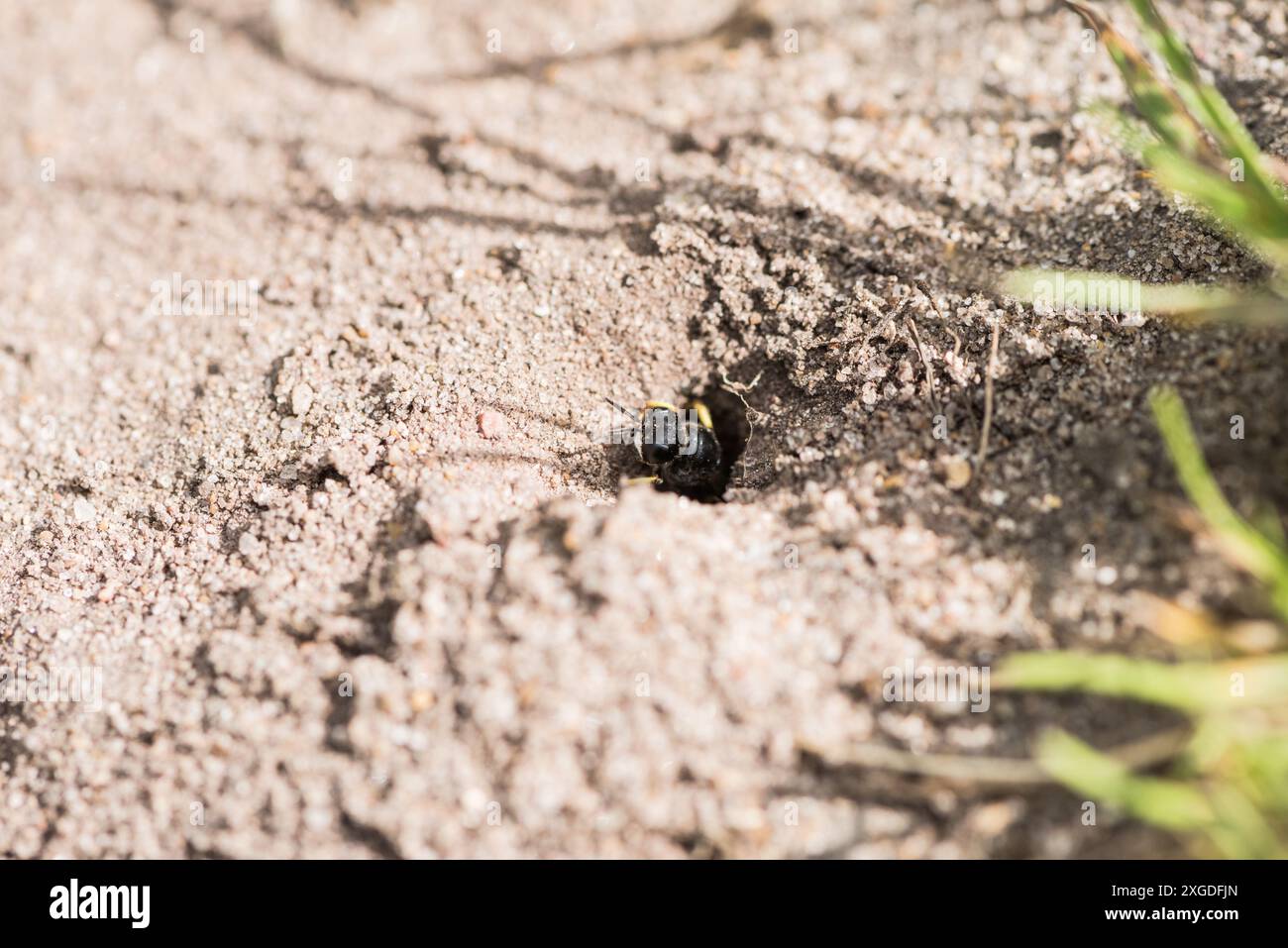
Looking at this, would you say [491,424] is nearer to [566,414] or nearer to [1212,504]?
[566,414]

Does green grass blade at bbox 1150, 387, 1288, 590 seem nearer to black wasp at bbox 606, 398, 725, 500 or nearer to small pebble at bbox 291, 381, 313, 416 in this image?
black wasp at bbox 606, 398, 725, 500

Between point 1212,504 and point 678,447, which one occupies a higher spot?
point 678,447

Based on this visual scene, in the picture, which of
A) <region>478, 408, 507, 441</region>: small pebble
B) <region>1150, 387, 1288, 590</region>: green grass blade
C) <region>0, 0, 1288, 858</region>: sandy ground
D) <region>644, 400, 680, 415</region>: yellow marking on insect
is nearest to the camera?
<region>1150, 387, 1288, 590</region>: green grass blade

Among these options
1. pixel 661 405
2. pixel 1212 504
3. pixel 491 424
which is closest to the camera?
pixel 1212 504

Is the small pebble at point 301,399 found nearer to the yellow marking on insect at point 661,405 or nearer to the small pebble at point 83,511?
the small pebble at point 83,511

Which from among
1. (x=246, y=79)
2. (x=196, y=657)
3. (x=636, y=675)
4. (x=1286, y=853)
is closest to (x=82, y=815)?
(x=196, y=657)

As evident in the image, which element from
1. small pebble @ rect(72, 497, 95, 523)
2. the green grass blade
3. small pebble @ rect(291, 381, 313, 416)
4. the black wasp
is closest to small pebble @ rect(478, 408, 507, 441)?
the black wasp

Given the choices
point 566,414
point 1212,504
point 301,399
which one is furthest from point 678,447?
point 1212,504

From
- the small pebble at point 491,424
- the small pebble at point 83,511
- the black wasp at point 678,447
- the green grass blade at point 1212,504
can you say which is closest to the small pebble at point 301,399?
the small pebble at point 491,424
